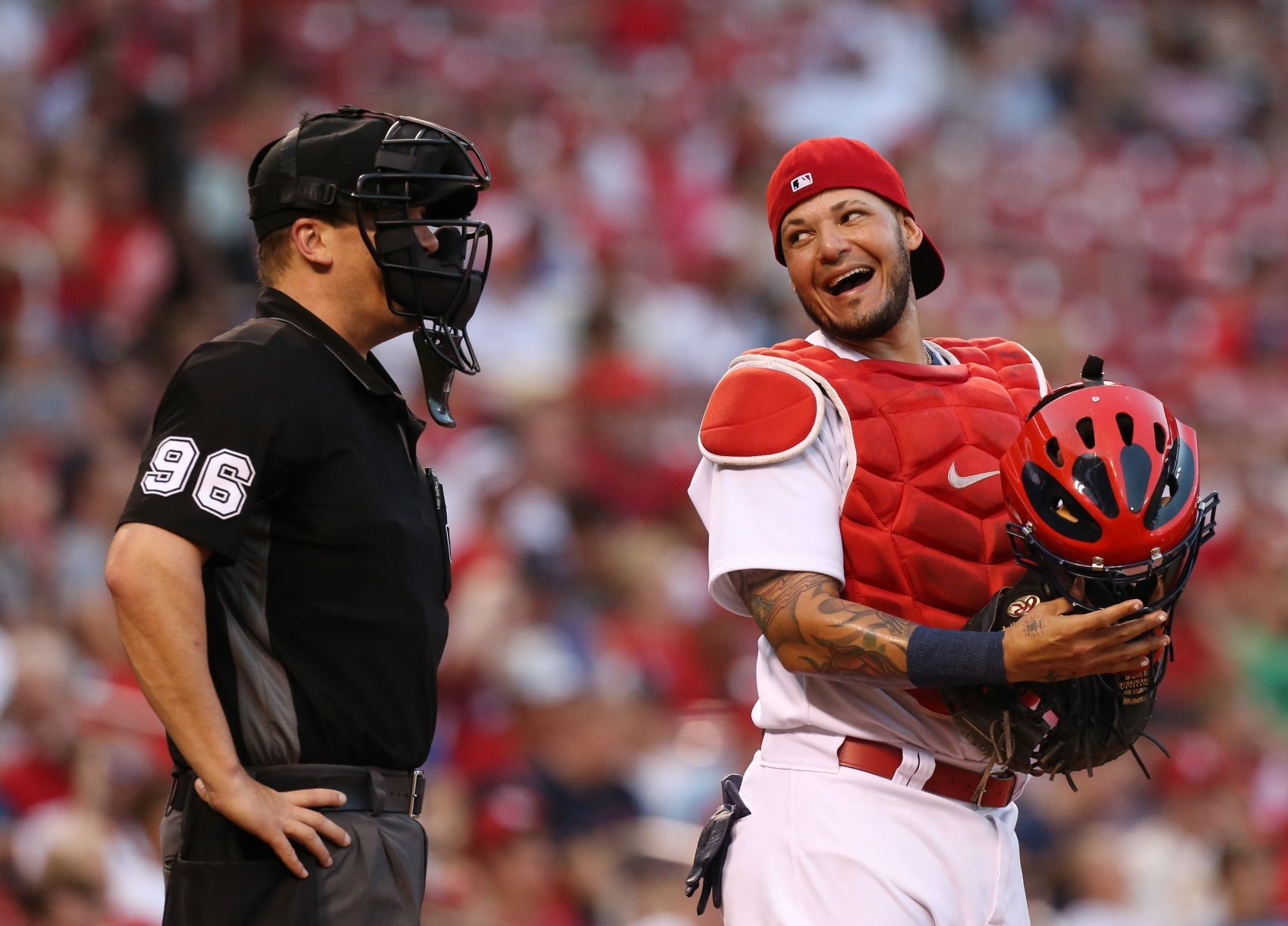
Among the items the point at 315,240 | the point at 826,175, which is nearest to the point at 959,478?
the point at 826,175

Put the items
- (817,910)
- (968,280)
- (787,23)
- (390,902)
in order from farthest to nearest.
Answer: (787,23) < (968,280) < (817,910) < (390,902)

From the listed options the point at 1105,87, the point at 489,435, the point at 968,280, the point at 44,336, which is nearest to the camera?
the point at 44,336

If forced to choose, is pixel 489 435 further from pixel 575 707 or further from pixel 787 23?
pixel 787 23

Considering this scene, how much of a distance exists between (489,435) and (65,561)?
2.01 m

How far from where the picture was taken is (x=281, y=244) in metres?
2.79

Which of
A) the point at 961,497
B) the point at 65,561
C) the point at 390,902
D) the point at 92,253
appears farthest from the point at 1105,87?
the point at 390,902

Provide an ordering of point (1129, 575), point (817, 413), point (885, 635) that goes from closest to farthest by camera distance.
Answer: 1. point (1129, 575)
2. point (885, 635)
3. point (817, 413)

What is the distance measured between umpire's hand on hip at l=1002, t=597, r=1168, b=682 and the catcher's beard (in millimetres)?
708

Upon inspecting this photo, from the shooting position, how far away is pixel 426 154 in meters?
2.79

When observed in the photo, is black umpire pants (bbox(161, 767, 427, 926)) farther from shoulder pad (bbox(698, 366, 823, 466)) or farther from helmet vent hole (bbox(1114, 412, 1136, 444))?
helmet vent hole (bbox(1114, 412, 1136, 444))

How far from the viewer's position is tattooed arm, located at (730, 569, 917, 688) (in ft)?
8.71

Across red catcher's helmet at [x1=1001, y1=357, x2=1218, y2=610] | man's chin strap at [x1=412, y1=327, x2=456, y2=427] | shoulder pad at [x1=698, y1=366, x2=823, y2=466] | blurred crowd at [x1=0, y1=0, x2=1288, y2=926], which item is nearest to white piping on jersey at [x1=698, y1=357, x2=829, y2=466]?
shoulder pad at [x1=698, y1=366, x2=823, y2=466]

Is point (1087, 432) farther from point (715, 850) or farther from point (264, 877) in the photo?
point (264, 877)

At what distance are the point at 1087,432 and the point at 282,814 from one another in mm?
1423
